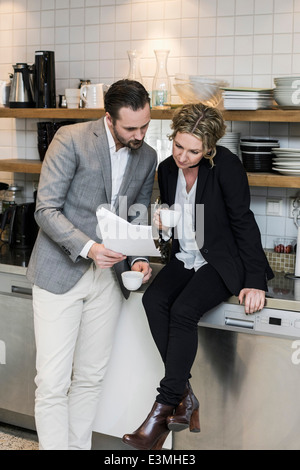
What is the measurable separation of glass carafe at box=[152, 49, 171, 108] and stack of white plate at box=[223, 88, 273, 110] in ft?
1.15

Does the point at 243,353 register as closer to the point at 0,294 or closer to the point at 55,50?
the point at 0,294

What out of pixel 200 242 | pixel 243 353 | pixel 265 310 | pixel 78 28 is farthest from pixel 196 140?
pixel 78 28

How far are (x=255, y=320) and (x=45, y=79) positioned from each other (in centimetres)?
169

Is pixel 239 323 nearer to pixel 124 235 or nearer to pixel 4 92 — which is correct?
pixel 124 235

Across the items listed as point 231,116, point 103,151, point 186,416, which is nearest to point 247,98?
point 231,116

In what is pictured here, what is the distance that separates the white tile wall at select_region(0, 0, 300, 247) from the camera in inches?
114

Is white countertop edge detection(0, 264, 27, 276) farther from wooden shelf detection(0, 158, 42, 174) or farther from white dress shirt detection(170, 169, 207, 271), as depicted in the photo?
white dress shirt detection(170, 169, 207, 271)

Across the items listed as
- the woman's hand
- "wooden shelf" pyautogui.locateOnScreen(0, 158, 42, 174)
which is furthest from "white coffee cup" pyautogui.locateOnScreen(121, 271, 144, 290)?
"wooden shelf" pyautogui.locateOnScreen(0, 158, 42, 174)

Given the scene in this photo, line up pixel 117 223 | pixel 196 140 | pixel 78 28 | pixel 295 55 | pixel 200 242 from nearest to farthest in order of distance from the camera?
pixel 117 223 < pixel 196 140 < pixel 200 242 < pixel 295 55 < pixel 78 28

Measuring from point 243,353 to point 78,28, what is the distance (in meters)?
1.98

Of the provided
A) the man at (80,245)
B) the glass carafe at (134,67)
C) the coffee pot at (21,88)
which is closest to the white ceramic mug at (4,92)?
the coffee pot at (21,88)

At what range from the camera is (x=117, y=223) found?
2045 mm

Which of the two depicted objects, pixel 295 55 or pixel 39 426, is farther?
pixel 295 55

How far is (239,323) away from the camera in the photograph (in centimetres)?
246
